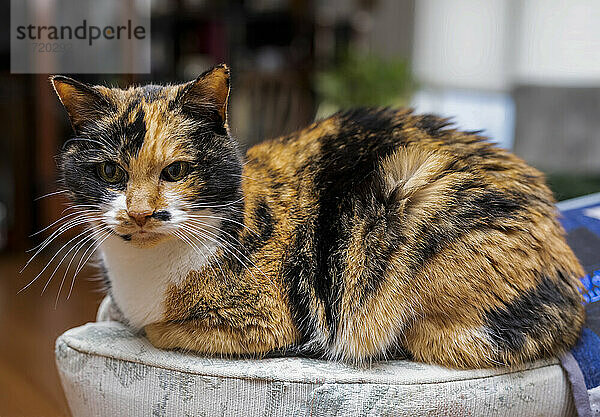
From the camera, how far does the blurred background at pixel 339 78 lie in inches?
110

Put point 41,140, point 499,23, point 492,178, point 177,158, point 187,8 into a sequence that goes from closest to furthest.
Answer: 1. point 177,158
2. point 492,178
3. point 41,140
4. point 187,8
5. point 499,23

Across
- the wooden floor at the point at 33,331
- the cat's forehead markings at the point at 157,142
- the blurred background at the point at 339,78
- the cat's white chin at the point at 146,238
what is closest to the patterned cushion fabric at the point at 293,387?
the cat's white chin at the point at 146,238

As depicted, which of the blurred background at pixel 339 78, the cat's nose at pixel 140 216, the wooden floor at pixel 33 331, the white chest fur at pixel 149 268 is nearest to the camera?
the cat's nose at pixel 140 216

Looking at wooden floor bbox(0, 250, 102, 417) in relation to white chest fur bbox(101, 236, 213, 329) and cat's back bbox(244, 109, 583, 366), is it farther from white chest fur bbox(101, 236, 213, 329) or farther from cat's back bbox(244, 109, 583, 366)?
cat's back bbox(244, 109, 583, 366)

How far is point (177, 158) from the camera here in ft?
3.05

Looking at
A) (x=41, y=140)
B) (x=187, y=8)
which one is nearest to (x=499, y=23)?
(x=187, y=8)

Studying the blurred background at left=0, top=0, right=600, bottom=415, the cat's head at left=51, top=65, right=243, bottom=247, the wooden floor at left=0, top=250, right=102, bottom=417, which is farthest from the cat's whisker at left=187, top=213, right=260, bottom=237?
the blurred background at left=0, top=0, right=600, bottom=415

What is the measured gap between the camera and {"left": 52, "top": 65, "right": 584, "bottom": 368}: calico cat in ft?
3.09

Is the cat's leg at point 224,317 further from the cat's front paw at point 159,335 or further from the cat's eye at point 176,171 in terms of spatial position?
the cat's eye at point 176,171

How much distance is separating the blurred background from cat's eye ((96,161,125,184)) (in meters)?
1.25

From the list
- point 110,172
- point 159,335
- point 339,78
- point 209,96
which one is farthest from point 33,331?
point 339,78

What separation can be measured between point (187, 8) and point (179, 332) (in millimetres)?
2759

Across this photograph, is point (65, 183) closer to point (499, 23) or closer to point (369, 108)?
point (369, 108)

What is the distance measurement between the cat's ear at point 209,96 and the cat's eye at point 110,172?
137 mm
